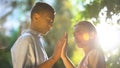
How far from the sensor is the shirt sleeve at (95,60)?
165 cm

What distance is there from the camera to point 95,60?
1652 mm

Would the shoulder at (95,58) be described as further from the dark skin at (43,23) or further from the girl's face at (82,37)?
the dark skin at (43,23)

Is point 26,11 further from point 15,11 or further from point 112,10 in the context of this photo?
point 112,10

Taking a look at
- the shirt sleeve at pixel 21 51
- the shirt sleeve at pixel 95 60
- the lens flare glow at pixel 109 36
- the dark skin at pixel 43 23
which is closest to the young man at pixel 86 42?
the shirt sleeve at pixel 95 60

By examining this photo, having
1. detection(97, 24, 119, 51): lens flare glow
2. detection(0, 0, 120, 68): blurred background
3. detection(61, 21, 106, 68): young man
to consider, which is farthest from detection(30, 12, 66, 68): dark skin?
detection(97, 24, 119, 51): lens flare glow

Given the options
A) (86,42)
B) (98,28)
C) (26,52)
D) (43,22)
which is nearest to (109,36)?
(98,28)

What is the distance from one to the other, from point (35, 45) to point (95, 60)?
33 cm

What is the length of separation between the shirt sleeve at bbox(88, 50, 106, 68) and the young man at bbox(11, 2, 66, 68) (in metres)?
0.21

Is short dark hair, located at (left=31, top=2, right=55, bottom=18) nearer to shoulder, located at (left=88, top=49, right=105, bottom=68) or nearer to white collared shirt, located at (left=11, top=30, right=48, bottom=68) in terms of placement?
white collared shirt, located at (left=11, top=30, right=48, bottom=68)

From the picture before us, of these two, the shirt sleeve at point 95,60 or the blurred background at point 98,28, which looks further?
the blurred background at point 98,28

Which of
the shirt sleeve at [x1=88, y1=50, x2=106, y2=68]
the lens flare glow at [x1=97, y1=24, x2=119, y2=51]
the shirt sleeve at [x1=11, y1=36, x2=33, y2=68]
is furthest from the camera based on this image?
the lens flare glow at [x1=97, y1=24, x2=119, y2=51]

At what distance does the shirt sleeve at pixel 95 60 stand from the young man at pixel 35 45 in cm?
21

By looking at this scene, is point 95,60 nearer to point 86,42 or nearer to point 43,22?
point 86,42

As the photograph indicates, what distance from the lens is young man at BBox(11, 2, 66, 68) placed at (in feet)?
4.73
